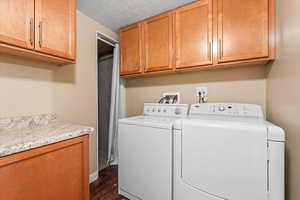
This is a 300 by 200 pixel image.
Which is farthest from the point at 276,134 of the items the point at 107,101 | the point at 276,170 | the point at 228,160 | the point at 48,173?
the point at 107,101

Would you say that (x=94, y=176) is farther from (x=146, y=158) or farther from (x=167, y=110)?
(x=167, y=110)

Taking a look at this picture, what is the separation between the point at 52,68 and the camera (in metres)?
1.48

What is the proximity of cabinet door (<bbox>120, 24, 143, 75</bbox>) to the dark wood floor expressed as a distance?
1575mm

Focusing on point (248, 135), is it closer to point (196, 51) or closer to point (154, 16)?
point (196, 51)

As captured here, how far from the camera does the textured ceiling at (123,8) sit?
5.26 ft

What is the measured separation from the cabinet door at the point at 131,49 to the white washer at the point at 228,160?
114cm

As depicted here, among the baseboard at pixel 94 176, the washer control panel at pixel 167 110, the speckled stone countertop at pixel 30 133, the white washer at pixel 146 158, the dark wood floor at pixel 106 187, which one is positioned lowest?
the dark wood floor at pixel 106 187

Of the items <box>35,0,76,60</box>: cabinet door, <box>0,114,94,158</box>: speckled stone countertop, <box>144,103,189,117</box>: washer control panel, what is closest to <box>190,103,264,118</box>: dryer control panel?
<box>144,103,189,117</box>: washer control panel

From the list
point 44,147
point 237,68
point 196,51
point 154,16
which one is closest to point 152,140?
point 44,147

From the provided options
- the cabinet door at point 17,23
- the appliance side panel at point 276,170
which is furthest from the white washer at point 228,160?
the cabinet door at point 17,23

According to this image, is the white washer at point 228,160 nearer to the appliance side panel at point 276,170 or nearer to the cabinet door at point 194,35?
the appliance side panel at point 276,170

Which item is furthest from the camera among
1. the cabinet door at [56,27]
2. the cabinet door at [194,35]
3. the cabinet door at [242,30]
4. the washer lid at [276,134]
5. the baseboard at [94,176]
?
the baseboard at [94,176]

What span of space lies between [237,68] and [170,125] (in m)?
1.11

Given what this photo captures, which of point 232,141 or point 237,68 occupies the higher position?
point 237,68
